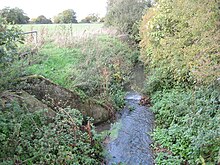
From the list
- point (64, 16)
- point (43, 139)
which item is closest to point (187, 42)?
point (43, 139)

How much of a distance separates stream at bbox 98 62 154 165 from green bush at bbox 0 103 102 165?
549mm

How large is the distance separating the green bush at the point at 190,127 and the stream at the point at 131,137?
0.93 ft

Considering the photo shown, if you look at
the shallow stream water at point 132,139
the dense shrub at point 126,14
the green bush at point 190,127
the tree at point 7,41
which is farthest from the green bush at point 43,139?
the dense shrub at point 126,14

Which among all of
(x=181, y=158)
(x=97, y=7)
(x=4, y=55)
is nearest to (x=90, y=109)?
(x=181, y=158)

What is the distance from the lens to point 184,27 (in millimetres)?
7957

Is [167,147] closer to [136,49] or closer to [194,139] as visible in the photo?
[194,139]

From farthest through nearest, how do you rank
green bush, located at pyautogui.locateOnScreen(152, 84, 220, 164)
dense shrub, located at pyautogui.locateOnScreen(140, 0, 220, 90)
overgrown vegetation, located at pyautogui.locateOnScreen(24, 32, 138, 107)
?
overgrown vegetation, located at pyautogui.locateOnScreen(24, 32, 138, 107), dense shrub, located at pyautogui.locateOnScreen(140, 0, 220, 90), green bush, located at pyautogui.locateOnScreen(152, 84, 220, 164)

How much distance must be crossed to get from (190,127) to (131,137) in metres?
1.59

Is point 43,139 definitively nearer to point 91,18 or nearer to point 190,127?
point 190,127

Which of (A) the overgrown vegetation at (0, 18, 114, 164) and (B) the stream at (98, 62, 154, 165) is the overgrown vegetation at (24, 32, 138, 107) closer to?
(B) the stream at (98, 62, 154, 165)

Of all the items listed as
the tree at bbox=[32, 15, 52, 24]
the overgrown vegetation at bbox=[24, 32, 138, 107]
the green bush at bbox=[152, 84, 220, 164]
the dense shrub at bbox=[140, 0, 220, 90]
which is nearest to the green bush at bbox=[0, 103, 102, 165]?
the green bush at bbox=[152, 84, 220, 164]

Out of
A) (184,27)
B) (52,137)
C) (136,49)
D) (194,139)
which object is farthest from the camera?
(136,49)

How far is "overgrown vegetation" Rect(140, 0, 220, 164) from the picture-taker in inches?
193

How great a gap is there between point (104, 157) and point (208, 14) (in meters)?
4.00
